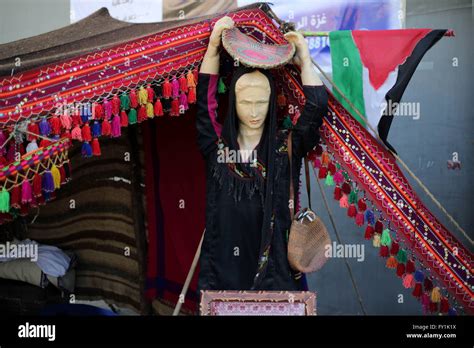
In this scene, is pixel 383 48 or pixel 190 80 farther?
pixel 383 48

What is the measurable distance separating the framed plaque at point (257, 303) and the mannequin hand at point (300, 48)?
43.9 inches

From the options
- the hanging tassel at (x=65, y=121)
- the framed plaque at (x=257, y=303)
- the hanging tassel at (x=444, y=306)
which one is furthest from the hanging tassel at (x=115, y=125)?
the hanging tassel at (x=444, y=306)

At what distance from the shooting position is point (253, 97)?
3.83 meters

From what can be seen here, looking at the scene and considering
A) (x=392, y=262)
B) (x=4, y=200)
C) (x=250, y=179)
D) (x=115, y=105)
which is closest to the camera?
(x=4, y=200)

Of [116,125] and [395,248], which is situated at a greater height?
[116,125]

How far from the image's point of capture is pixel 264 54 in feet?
12.7

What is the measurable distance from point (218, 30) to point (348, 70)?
71 centimetres

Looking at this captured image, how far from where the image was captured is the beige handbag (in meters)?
3.79

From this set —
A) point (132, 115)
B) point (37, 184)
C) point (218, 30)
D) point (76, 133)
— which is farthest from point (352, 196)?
point (37, 184)

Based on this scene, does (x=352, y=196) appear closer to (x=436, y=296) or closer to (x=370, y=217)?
(x=370, y=217)

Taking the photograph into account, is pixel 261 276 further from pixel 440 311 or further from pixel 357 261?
pixel 357 261

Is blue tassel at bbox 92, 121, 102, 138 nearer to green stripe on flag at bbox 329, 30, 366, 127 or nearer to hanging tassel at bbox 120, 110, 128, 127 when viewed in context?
hanging tassel at bbox 120, 110, 128, 127

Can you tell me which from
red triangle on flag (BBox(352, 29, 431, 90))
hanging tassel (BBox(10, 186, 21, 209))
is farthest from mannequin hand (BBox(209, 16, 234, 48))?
hanging tassel (BBox(10, 186, 21, 209))

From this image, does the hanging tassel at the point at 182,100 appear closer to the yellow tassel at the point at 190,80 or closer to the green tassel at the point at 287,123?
the yellow tassel at the point at 190,80
